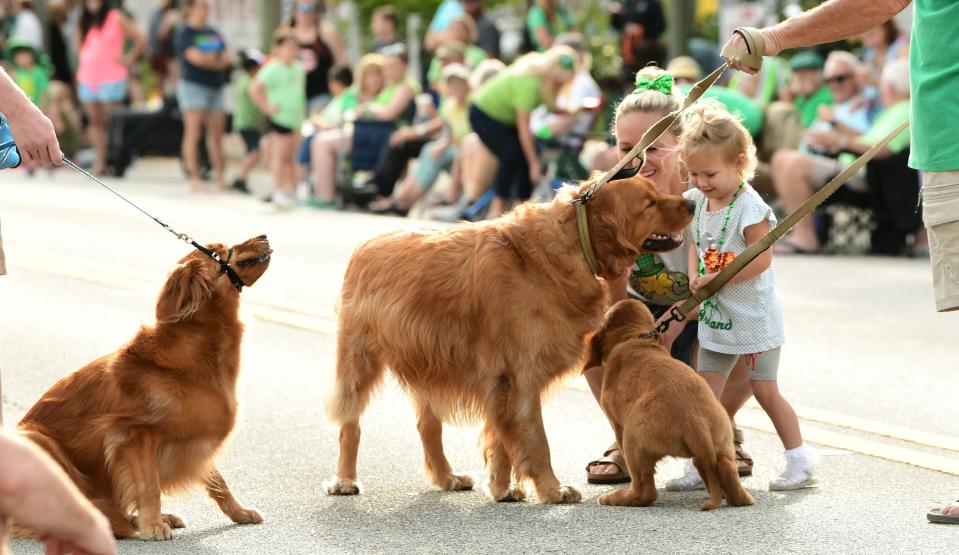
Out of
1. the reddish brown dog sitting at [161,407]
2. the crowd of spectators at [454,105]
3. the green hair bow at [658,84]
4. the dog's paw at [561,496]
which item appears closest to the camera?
the reddish brown dog sitting at [161,407]

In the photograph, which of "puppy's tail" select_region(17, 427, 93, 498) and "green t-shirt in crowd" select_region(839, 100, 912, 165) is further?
"green t-shirt in crowd" select_region(839, 100, 912, 165)

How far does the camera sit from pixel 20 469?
116 inches

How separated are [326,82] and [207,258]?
14680 millimetres

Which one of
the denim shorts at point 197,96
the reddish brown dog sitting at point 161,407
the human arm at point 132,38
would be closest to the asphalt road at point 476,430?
the reddish brown dog sitting at point 161,407

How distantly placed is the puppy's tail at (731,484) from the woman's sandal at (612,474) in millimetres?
669

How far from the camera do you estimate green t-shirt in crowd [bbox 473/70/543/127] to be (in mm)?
14789

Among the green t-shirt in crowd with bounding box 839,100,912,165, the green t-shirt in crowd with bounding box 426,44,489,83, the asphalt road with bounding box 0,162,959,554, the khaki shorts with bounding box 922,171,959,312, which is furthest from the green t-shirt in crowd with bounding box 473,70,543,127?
the khaki shorts with bounding box 922,171,959,312

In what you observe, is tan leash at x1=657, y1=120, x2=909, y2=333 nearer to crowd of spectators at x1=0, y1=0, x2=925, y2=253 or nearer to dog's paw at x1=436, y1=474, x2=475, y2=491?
dog's paw at x1=436, y1=474, x2=475, y2=491

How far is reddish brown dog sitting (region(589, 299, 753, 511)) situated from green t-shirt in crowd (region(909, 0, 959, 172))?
1.15 metres

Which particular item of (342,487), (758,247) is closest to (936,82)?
(758,247)

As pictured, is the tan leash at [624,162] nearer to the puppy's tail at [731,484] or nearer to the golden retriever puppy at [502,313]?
the golden retriever puppy at [502,313]

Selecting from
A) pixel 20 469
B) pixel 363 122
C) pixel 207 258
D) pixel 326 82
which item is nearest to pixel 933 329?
pixel 207 258

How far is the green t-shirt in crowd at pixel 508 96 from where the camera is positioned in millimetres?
14789

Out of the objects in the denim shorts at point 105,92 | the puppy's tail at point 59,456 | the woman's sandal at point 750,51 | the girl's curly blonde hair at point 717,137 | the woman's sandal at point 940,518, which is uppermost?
the woman's sandal at point 750,51
